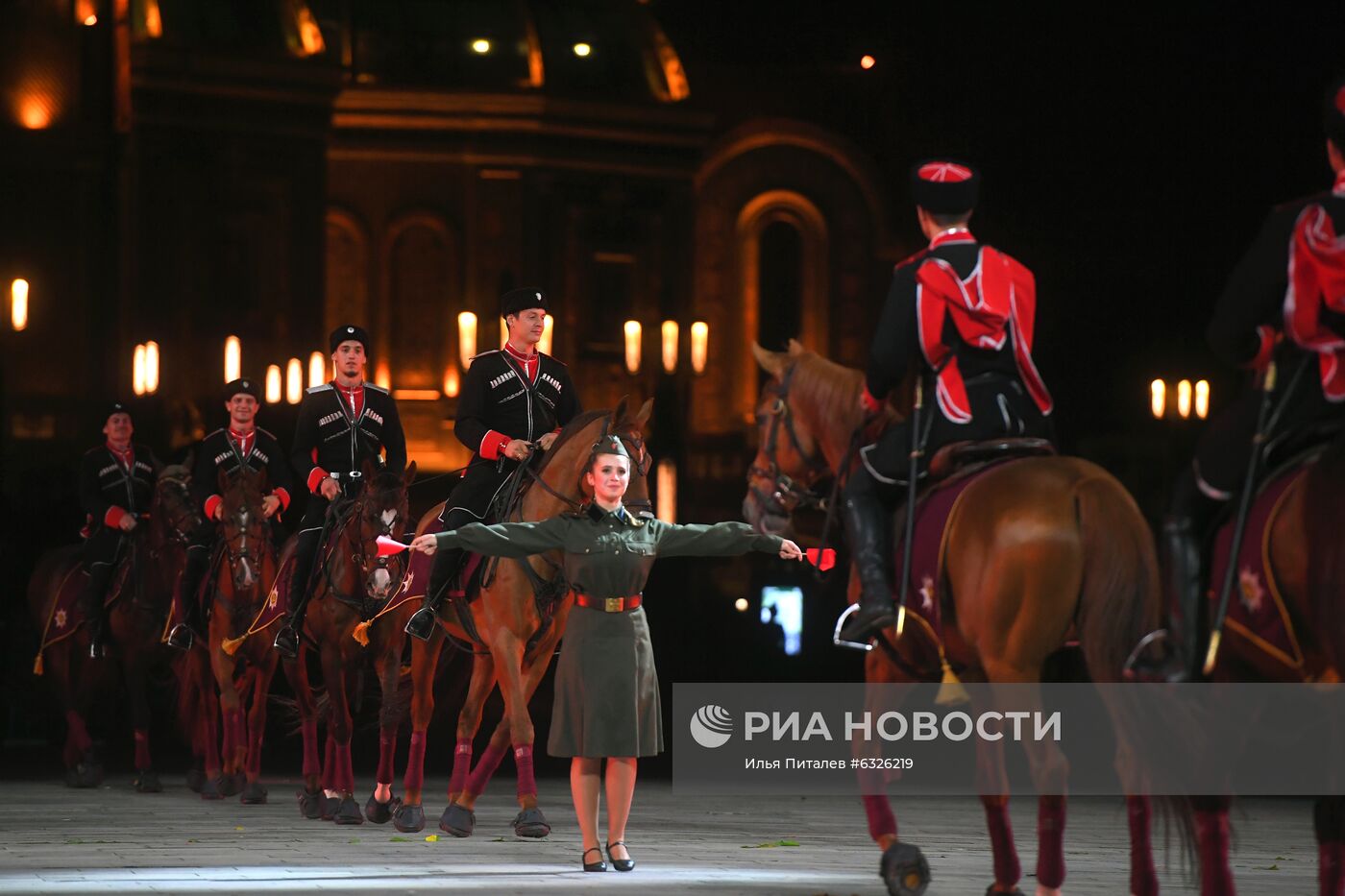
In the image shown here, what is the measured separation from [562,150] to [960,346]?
77.6ft

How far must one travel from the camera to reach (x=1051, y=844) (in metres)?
7.89

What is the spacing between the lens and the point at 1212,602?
7.03 m

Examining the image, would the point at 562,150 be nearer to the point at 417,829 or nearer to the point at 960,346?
the point at 417,829

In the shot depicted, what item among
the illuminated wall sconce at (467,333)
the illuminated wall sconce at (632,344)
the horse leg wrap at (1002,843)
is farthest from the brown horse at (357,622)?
the illuminated wall sconce at (632,344)

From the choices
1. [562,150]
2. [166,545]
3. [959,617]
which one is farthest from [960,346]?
[562,150]

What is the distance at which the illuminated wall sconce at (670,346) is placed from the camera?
29781mm

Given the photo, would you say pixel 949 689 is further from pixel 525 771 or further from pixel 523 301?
pixel 523 301

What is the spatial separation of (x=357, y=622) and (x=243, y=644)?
2088 millimetres

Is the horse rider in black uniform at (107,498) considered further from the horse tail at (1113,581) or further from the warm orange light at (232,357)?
the horse tail at (1113,581)

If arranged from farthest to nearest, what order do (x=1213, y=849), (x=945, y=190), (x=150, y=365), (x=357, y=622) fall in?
1. (x=150, y=365)
2. (x=357, y=622)
3. (x=945, y=190)
4. (x=1213, y=849)

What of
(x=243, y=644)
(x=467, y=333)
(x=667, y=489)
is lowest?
(x=243, y=644)

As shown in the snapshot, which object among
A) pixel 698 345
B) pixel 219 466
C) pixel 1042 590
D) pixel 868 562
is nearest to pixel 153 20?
pixel 698 345

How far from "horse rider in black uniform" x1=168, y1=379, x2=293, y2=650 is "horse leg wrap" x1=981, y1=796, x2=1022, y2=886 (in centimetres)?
820

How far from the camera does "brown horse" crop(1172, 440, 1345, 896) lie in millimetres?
6621
